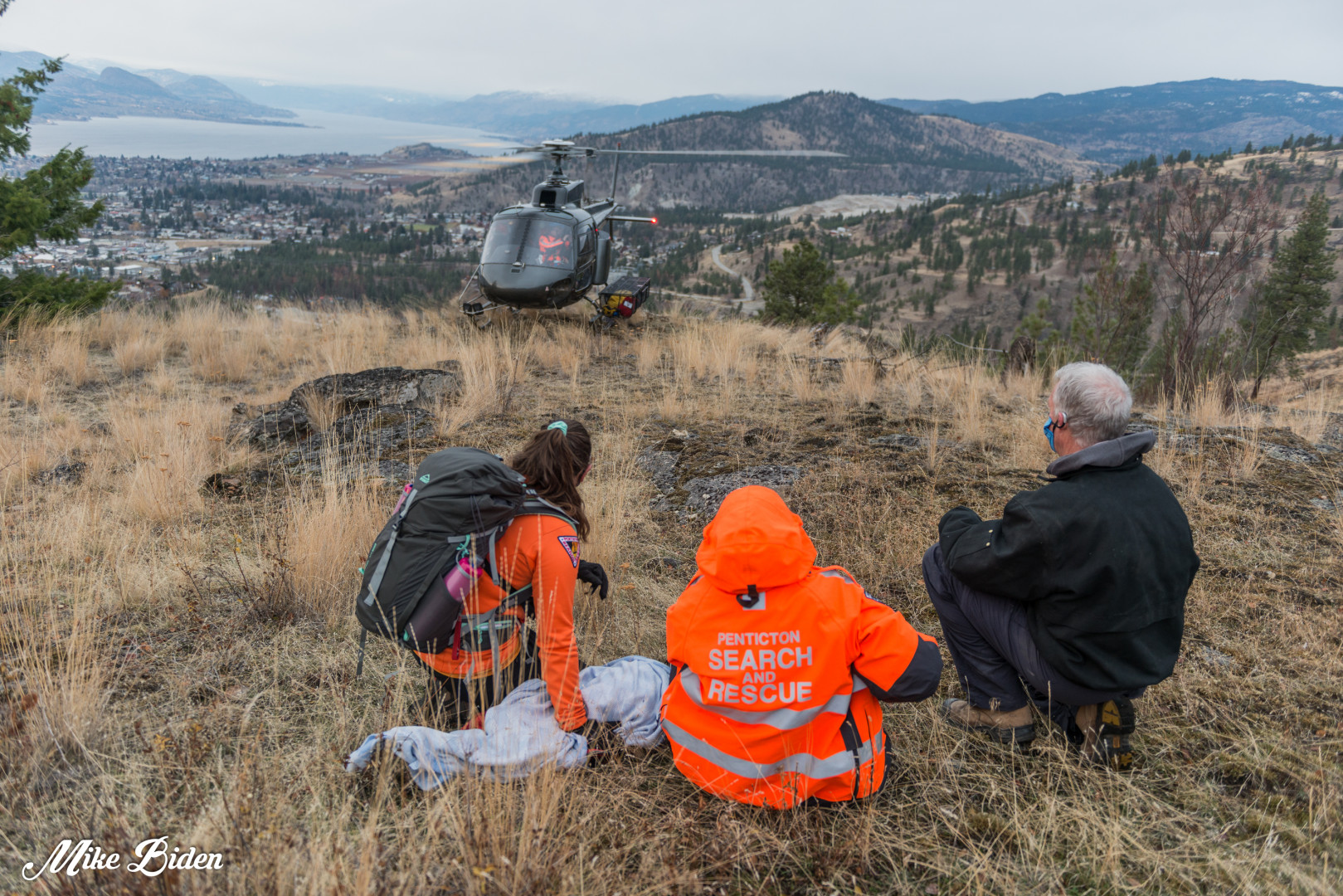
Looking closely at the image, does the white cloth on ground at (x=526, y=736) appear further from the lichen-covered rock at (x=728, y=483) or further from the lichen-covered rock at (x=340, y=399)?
the lichen-covered rock at (x=340, y=399)

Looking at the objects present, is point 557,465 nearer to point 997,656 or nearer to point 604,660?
point 604,660

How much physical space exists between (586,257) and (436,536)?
30.3ft

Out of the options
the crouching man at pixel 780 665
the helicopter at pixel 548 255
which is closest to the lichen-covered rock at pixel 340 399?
the helicopter at pixel 548 255

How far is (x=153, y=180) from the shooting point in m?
81.9

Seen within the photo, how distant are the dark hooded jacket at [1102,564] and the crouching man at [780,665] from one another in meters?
0.47

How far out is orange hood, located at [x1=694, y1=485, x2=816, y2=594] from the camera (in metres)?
1.84

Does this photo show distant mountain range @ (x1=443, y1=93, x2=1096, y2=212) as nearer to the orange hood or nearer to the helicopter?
the helicopter

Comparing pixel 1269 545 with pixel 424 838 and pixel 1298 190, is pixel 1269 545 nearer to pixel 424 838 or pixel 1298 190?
pixel 424 838

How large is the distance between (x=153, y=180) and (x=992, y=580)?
10978cm

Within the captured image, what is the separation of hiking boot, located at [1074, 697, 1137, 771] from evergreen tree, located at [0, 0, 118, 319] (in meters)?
11.5

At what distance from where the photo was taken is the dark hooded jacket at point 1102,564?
2051mm

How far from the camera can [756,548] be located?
6.02 feet

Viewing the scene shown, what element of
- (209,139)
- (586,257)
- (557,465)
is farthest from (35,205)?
(209,139)

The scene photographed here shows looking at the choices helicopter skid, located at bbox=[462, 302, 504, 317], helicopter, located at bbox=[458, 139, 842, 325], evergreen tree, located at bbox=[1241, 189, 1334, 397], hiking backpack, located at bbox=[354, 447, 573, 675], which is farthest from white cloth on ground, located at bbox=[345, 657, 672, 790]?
evergreen tree, located at bbox=[1241, 189, 1334, 397]
